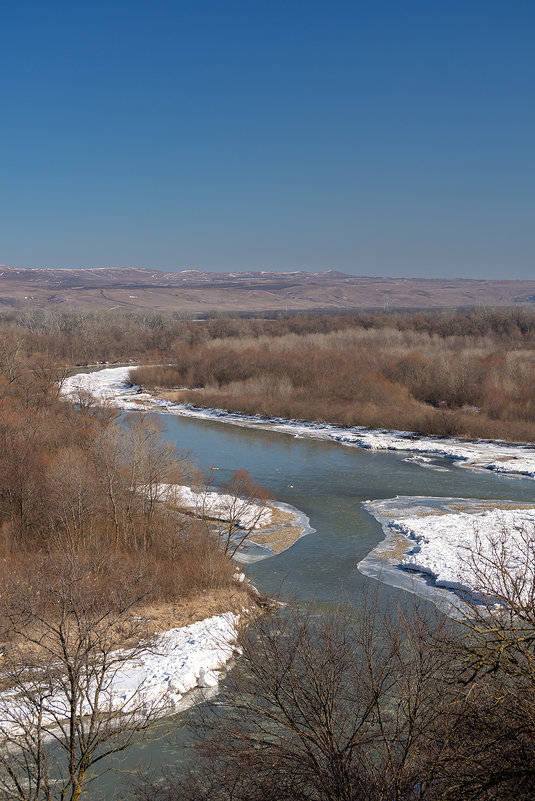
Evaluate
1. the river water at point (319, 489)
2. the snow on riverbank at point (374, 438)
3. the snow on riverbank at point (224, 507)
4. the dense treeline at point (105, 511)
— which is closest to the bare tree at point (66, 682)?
the river water at point (319, 489)

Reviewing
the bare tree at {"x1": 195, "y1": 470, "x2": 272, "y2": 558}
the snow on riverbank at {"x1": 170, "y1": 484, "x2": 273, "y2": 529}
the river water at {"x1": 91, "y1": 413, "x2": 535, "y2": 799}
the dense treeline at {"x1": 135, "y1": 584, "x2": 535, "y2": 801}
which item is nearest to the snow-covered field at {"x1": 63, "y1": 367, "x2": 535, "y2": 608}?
the river water at {"x1": 91, "y1": 413, "x2": 535, "y2": 799}

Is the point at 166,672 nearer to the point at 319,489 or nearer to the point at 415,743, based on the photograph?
the point at 415,743

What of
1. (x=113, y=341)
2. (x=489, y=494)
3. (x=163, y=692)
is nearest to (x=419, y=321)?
(x=113, y=341)

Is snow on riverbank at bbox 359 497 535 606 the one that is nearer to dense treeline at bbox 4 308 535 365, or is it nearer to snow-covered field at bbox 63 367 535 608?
snow-covered field at bbox 63 367 535 608

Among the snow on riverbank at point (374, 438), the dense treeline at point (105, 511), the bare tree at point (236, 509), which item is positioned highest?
the dense treeline at point (105, 511)

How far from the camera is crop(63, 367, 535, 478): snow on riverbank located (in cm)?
3116

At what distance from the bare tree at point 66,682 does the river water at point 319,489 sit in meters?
0.75

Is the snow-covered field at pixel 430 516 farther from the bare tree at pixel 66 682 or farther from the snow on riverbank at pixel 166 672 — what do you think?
the bare tree at pixel 66 682

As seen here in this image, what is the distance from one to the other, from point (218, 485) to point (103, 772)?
16701 millimetres

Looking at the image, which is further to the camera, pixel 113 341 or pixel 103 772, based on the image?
pixel 113 341

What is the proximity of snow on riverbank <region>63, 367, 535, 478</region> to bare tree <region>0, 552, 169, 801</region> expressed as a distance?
20.2m

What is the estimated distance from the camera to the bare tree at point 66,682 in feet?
25.6

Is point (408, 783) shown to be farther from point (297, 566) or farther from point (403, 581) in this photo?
point (297, 566)

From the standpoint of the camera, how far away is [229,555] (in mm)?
17891
